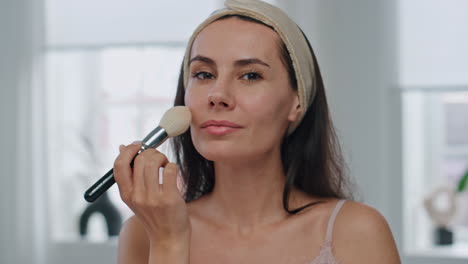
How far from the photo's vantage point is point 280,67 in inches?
43.9

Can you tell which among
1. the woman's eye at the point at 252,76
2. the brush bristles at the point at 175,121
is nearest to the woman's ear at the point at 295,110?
the woman's eye at the point at 252,76

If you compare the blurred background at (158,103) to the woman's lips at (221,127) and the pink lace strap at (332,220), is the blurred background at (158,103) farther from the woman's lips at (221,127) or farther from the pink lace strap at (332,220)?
the woman's lips at (221,127)

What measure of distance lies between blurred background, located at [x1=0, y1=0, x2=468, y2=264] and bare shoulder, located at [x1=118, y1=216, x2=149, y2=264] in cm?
120

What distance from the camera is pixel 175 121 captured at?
1010 millimetres

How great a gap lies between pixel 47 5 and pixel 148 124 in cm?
65

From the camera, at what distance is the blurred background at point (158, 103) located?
7.68 ft

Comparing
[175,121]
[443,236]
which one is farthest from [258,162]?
[443,236]

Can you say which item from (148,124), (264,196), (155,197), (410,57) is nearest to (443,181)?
(410,57)

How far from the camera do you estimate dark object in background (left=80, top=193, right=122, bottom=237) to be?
259 cm

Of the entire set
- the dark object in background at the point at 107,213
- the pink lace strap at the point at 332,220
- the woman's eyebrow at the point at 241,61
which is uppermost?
the woman's eyebrow at the point at 241,61

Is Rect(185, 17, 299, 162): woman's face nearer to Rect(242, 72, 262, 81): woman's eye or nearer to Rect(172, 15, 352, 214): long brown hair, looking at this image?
Rect(242, 72, 262, 81): woman's eye

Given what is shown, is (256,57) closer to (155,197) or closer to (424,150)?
(155,197)

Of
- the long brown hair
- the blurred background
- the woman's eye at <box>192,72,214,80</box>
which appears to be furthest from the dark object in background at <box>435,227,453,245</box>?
the woman's eye at <box>192,72,214,80</box>

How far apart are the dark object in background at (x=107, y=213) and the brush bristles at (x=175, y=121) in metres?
1.61
